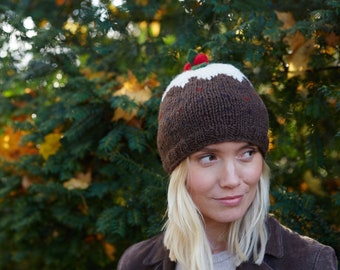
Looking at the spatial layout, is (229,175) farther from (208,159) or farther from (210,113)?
(210,113)

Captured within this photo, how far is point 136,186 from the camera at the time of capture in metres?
2.58

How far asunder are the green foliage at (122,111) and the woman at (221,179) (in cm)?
28

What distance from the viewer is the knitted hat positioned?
1.74 metres

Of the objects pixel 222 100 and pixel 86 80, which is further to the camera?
pixel 86 80

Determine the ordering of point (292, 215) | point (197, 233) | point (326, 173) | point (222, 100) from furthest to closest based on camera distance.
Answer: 1. point (326, 173)
2. point (292, 215)
3. point (197, 233)
4. point (222, 100)

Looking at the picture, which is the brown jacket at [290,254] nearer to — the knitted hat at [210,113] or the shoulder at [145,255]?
the shoulder at [145,255]

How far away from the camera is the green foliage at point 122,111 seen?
2.17m

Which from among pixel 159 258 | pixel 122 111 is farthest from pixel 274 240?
pixel 122 111

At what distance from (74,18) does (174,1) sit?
1.95 ft

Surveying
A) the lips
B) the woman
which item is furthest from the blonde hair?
the lips

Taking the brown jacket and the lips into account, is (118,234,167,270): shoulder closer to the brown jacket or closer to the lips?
the brown jacket

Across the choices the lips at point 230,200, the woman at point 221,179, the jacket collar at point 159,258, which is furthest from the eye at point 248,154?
the jacket collar at point 159,258

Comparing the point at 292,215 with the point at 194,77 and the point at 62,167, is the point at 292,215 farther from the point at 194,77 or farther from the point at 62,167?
the point at 62,167

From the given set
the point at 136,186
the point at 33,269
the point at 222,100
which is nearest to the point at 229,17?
the point at 222,100
